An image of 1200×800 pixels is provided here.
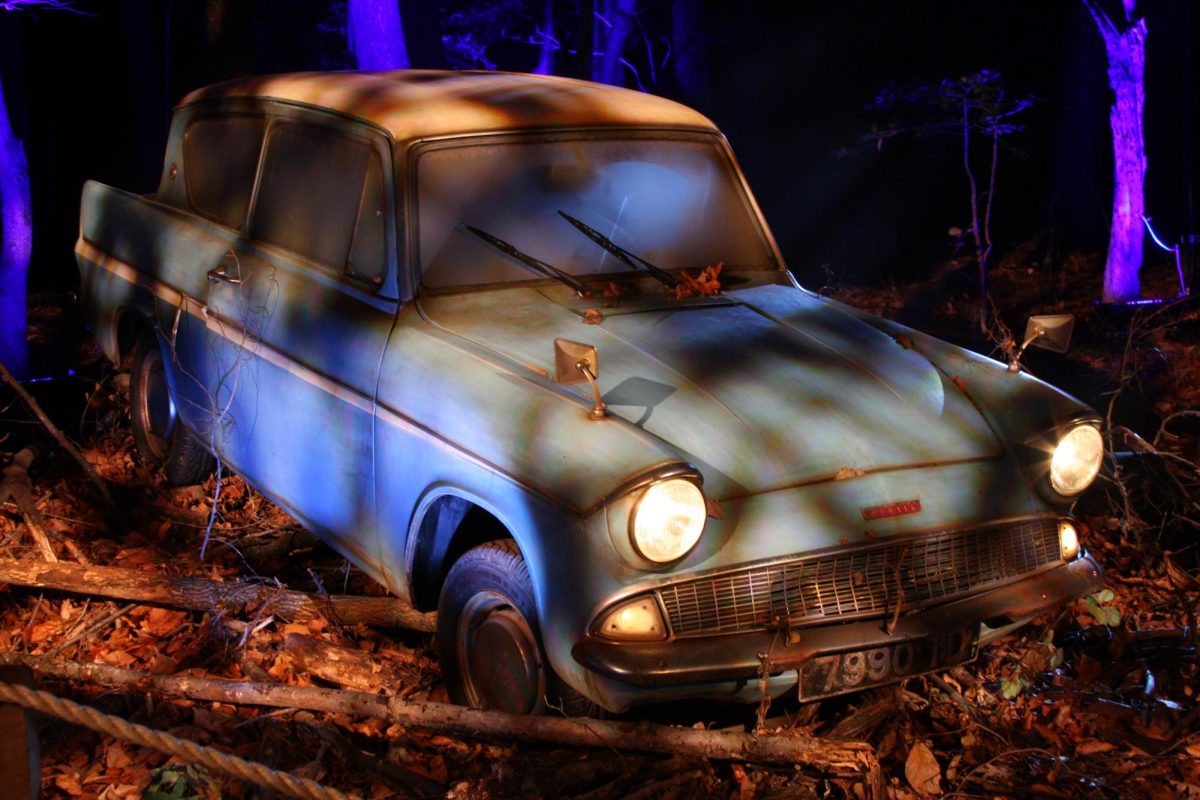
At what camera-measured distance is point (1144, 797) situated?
11.3 feet

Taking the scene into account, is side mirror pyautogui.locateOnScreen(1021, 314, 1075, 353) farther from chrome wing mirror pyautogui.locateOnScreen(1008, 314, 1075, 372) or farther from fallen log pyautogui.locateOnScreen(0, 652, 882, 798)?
fallen log pyautogui.locateOnScreen(0, 652, 882, 798)

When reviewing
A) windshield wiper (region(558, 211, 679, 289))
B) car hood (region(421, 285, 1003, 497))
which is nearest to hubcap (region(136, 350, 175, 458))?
car hood (region(421, 285, 1003, 497))

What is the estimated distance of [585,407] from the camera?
137 inches

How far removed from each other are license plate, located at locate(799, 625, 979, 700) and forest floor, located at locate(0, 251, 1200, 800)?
0.28 m

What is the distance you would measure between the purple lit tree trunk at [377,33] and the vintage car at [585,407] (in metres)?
5.07

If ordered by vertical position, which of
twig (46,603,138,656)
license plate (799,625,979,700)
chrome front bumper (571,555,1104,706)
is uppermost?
chrome front bumper (571,555,1104,706)

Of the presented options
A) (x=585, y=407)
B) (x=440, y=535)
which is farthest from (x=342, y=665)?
(x=585, y=407)

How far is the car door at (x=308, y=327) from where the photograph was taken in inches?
170

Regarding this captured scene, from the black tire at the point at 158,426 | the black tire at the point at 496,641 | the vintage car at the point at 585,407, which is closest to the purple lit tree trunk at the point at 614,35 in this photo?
the black tire at the point at 158,426

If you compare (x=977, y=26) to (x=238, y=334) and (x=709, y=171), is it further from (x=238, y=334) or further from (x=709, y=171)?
(x=238, y=334)

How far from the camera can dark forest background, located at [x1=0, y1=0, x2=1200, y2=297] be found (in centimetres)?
1295

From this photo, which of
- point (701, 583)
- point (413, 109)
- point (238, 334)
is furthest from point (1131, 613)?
point (238, 334)

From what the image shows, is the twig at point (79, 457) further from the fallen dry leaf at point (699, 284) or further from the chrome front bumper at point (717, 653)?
the chrome front bumper at point (717, 653)

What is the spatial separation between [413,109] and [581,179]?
721 millimetres
